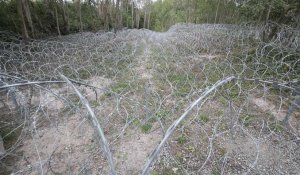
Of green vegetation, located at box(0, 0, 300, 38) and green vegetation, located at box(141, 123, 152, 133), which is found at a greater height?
green vegetation, located at box(0, 0, 300, 38)

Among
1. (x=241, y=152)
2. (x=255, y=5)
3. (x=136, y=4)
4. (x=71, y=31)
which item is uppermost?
(x=136, y=4)

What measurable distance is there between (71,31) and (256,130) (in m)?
14.8

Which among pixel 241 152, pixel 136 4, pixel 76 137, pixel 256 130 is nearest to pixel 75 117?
pixel 76 137

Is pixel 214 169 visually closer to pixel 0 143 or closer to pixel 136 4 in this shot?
pixel 0 143

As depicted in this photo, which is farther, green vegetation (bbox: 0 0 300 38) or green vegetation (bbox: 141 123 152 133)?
green vegetation (bbox: 0 0 300 38)

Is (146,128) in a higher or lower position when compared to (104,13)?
lower

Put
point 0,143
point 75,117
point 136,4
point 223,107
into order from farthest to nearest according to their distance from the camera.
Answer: point 136,4 < point 223,107 < point 75,117 < point 0,143

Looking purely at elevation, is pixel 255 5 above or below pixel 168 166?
above

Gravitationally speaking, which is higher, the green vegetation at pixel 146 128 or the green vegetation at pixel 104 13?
the green vegetation at pixel 104 13

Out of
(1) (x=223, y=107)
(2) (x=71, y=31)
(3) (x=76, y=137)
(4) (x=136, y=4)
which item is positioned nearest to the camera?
(3) (x=76, y=137)

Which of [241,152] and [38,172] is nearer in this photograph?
[38,172]

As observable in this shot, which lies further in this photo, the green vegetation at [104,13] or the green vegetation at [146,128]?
the green vegetation at [104,13]

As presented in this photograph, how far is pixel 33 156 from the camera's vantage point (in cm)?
365

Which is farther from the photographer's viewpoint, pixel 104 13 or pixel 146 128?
pixel 104 13
